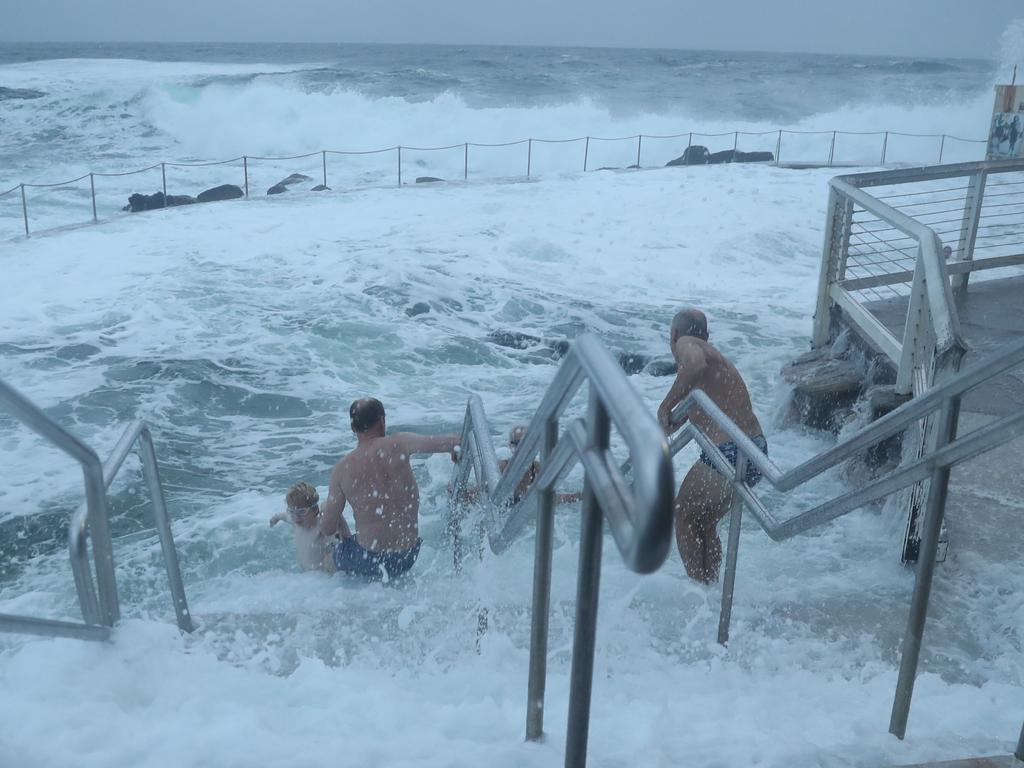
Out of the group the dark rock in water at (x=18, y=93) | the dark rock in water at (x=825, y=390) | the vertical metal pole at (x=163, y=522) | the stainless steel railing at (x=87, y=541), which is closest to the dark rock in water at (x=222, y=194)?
the dark rock in water at (x=825, y=390)

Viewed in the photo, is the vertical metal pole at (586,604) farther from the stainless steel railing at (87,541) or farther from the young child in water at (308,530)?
the young child in water at (308,530)

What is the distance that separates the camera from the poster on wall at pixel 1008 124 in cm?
1146

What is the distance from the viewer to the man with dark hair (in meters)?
4.55

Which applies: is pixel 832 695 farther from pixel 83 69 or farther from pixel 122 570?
pixel 83 69

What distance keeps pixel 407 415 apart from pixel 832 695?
18.3 ft

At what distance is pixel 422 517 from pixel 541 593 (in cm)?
410

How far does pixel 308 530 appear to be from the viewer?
4984mm

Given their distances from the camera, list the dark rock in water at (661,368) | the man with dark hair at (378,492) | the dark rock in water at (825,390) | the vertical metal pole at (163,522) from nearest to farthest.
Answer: the vertical metal pole at (163,522), the man with dark hair at (378,492), the dark rock in water at (825,390), the dark rock in water at (661,368)

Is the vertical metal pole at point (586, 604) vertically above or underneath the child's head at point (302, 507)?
above

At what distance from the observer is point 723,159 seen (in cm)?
2495

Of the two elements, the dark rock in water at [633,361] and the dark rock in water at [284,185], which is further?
the dark rock in water at [284,185]

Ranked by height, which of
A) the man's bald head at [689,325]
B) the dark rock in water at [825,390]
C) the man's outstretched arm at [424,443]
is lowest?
the dark rock in water at [825,390]

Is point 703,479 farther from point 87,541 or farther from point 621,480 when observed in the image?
point 621,480

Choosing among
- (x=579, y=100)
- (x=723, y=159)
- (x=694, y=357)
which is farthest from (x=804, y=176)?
(x=579, y=100)
